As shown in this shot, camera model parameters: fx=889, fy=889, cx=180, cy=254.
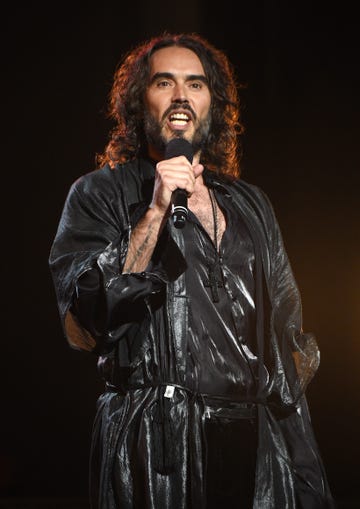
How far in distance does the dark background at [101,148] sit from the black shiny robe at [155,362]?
1.63m

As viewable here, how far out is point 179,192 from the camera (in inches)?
67.6

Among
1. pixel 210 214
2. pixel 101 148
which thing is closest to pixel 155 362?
pixel 210 214

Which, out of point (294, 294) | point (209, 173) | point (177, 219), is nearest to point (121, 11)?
point (209, 173)

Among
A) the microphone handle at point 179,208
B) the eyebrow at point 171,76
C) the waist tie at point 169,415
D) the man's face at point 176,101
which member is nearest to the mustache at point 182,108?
the man's face at point 176,101

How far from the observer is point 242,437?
1903 millimetres

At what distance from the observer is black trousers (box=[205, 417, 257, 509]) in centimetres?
184

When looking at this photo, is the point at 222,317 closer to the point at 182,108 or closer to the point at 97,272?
the point at 97,272

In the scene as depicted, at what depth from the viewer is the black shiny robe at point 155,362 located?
1777 millimetres

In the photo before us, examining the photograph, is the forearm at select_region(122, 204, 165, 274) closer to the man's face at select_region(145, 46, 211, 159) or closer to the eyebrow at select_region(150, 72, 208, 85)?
the man's face at select_region(145, 46, 211, 159)

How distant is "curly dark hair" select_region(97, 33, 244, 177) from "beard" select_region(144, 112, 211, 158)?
0.11 m

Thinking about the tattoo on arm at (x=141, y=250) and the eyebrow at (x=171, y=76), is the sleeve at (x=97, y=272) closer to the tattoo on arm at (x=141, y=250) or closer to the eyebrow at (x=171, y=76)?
the tattoo on arm at (x=141, y=250)

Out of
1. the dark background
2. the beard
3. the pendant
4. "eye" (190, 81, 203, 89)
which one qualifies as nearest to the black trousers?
the pendant

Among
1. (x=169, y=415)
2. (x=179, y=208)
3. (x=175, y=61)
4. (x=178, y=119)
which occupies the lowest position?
(x=169, y=415)

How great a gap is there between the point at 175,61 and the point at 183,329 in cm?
75
